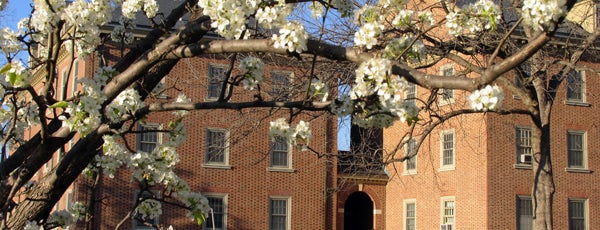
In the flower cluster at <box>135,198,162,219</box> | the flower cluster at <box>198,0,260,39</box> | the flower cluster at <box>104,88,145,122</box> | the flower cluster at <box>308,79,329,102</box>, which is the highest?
the flower cluster at <box>198,0,260,39</box>

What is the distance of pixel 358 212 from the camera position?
3694 cm

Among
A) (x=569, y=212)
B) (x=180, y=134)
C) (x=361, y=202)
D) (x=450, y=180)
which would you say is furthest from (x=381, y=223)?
(x=180, y=134)

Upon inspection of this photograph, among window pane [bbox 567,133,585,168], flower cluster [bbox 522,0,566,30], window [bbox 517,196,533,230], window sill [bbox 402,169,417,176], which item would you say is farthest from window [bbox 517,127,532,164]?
flower cluster [bbox 522,0,566,30]

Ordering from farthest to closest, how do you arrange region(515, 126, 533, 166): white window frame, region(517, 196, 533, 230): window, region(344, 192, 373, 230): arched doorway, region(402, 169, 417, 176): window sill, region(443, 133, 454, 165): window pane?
region(344, 192, 373, 230): arched doorway < region(402, 169, 417, 176): window sill < region(443, 133, 454, 165): window pane < region(515, 126, 533, 166): white window frame < region(517, 196, 533, 230): window

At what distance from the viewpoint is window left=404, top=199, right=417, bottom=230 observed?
33.2m

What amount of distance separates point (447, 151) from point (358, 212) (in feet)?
22.8

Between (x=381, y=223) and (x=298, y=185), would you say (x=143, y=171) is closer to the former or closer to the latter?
(x=298, y=185)

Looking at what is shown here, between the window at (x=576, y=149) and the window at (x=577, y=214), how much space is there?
1358 mm

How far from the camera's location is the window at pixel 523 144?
3003 cm

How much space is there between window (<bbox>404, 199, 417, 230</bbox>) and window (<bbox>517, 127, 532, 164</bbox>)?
4.94m

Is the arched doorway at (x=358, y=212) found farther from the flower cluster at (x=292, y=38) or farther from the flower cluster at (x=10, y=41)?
→ the flower cluster at (x=292, y=38)

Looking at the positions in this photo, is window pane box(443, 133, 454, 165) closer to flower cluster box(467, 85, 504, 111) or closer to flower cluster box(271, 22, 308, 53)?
flower cluster box(271, 22, 308, 53)

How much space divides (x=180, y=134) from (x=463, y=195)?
24.5 metres

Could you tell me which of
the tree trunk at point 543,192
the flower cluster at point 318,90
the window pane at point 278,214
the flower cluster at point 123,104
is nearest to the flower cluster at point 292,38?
the flower cluster at point 318,90
